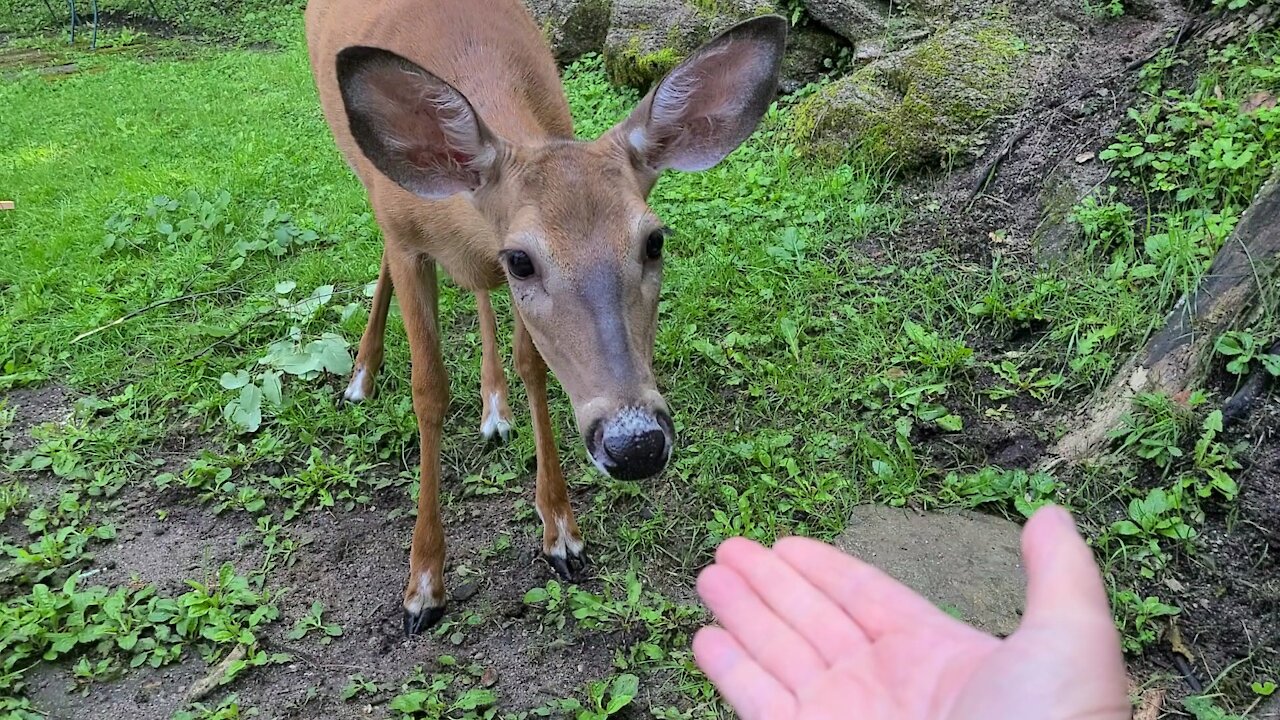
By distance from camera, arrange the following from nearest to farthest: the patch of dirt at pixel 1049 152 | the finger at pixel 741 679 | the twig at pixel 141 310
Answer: the finger at pixel 741 679 < the patch of dirt at pixel 1049 152 < the twig at pixel 141 310

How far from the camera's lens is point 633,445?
6.66ft

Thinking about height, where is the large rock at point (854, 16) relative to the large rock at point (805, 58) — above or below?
above

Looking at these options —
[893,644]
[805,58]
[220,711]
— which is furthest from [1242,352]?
[805,58]

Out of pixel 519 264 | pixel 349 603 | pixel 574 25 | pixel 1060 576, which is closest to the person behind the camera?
pixel 1060 576

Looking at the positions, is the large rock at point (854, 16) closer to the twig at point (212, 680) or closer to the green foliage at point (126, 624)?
the green foliage at point (126, 624)

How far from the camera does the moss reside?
21.4 ft

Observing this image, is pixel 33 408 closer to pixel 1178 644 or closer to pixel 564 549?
pixel 564 549

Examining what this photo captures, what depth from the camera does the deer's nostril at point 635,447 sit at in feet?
6.66

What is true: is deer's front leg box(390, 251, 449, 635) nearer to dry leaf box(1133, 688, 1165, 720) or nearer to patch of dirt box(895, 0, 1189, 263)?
dry leaf box(1133, 688, 1165, 720)

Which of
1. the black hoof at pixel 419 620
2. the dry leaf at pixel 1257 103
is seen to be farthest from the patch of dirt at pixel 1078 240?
the black hoof at pixel 419 620

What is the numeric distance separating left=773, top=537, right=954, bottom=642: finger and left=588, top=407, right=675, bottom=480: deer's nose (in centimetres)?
35

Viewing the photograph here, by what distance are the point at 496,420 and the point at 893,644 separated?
2456mm

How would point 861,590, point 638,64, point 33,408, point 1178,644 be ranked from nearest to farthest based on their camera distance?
point 861,590, point 1178,644, point 33,408, point 638,64

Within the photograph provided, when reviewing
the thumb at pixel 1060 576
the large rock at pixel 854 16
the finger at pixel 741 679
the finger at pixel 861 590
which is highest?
the thumb at pixel 1060 576
